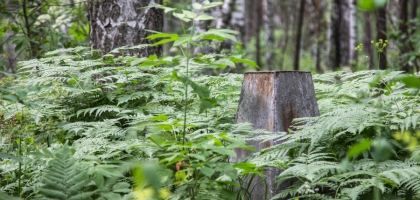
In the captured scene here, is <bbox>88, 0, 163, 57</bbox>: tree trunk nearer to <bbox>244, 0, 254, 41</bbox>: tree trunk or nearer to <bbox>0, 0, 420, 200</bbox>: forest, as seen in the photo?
<bbox>0, 0, 420, 200</bbox>: forest

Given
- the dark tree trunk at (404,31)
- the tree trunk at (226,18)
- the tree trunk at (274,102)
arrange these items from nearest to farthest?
the tree trunk at (274,102), the tree trunk at (226,18), the dark tree trunk at (404,31)

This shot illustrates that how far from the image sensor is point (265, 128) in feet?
9.50

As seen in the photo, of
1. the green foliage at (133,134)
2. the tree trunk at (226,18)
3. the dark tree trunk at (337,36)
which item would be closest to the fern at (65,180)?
the green foliage at (133,134)

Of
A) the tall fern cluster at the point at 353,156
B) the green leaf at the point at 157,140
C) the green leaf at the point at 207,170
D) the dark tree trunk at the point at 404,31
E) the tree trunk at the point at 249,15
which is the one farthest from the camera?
the tree trunk at the point at 249,15

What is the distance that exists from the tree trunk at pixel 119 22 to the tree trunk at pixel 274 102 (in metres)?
1.80

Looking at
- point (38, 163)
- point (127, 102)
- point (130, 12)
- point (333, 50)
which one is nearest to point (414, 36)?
point (333, 50)

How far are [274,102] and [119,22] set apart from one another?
228 centimetres

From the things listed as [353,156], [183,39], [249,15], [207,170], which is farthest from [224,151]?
[249,15]

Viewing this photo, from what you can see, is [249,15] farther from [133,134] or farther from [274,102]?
[133,134]

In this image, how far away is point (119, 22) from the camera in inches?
172

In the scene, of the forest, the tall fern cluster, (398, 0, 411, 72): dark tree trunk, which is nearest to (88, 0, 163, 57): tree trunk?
the forest

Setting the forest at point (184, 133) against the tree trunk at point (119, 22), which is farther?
the tree trunk at point (119, 22)

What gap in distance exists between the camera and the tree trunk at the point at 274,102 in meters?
2.86

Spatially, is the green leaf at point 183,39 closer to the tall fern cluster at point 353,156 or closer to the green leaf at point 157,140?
the green leaf at point 157,140
